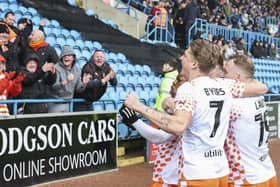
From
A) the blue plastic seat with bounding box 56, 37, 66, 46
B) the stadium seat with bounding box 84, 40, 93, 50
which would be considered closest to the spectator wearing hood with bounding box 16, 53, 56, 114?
the blue plastic seat with bounding box 56, 37, 66, 46

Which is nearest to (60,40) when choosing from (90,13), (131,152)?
(131,152)

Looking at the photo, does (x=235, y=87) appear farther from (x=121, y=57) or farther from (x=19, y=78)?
(x=121, y=57)

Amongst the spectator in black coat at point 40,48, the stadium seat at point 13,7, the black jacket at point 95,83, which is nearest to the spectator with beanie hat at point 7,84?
the spectator in black coat at point 40,48

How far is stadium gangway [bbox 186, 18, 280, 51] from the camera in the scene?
54.4 ft

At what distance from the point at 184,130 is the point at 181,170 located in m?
0.35

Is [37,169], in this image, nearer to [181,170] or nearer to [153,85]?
[181,170]

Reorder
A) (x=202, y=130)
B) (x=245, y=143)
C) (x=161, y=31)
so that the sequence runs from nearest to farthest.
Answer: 1. (x=202, y=130)
2. (x=245, y=143)
3. (x=161, y=31)

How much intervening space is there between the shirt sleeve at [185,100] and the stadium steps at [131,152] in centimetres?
598

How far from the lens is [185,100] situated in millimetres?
3203

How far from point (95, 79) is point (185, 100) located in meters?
4.91

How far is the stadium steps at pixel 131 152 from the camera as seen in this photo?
9.35 meters

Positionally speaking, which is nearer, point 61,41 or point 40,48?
point 40,48

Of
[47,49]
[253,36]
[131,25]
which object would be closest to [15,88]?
[47,49]

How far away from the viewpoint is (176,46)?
15672 mm
